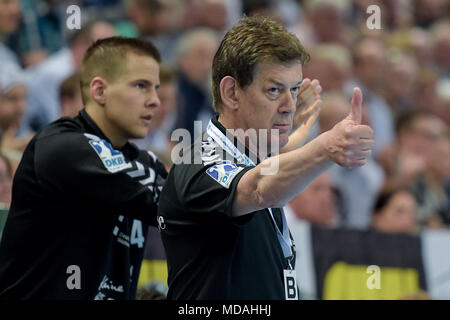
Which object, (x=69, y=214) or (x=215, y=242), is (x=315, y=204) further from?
(x=215, y=242)

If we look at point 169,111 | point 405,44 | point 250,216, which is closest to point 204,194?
point 250,216

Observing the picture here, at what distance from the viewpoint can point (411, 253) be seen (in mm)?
7039

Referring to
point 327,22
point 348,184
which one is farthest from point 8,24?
point 327,22

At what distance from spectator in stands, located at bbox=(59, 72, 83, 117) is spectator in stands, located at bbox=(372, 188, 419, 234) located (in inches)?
117

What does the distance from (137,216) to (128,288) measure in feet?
1.45

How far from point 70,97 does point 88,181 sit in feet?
9.56

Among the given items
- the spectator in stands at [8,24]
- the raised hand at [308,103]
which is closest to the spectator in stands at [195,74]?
the spectator in stands at [8,24]

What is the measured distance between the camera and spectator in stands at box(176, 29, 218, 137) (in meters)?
8.83

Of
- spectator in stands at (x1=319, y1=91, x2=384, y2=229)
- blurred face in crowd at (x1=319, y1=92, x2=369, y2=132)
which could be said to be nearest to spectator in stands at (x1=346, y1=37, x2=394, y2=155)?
spectator in stands at (x1=319, y1=91, x2=384, y2=229)

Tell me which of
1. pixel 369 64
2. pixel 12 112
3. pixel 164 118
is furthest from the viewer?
pixel 369 64

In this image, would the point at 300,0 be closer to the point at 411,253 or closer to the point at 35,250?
the point at 411,253

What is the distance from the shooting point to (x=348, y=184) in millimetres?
8539

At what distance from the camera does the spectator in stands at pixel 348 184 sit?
27.2ft

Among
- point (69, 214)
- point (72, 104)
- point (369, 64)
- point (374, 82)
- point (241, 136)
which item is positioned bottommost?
point (69, 214)
